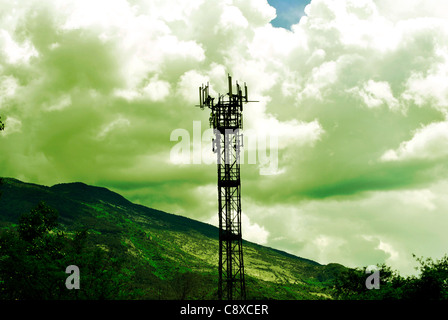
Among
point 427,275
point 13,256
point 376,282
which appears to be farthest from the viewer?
point 376,282

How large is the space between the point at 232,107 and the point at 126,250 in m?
162

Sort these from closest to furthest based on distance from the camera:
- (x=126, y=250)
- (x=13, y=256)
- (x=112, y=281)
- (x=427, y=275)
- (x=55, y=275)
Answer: (x=55, y=275) → (x=112, y=281) → (x=13, y=256) → (x=427, y=275) → (x=126, y=250)

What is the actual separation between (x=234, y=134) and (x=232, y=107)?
3101mm

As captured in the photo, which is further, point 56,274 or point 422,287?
point 422,287

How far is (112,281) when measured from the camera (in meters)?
34.1

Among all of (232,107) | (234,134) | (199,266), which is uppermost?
(232,107)

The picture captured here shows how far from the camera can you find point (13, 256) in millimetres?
36875
